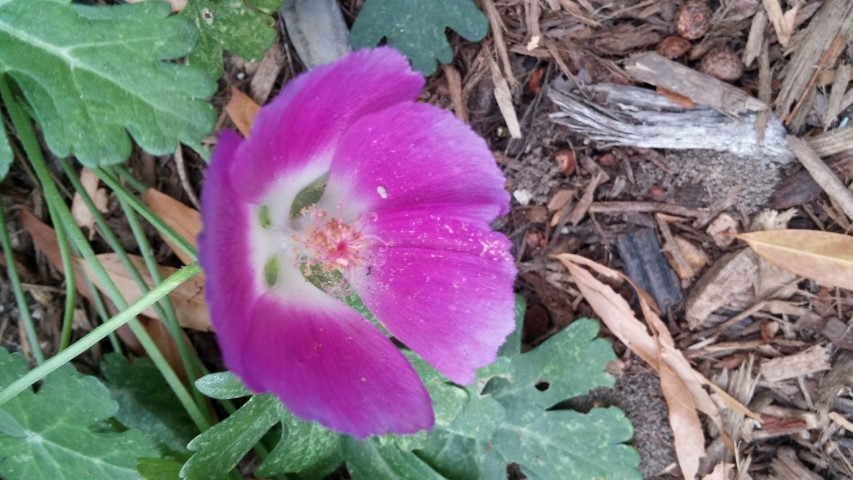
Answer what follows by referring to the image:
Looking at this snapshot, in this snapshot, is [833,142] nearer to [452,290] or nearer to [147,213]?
[452,290]

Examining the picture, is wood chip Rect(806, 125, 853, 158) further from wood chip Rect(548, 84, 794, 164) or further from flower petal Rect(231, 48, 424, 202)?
flower petal Rect(231, 48, 424, 202)

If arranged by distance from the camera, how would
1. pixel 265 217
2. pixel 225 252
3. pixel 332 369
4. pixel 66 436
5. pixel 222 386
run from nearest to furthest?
pixel 225 252
pixel 332 369
pixel 265 217
pixel 222 386
pixel 66 436

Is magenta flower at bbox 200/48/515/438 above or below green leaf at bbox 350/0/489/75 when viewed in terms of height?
below

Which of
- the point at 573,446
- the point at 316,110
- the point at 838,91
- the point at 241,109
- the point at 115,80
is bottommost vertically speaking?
the point at 573,446

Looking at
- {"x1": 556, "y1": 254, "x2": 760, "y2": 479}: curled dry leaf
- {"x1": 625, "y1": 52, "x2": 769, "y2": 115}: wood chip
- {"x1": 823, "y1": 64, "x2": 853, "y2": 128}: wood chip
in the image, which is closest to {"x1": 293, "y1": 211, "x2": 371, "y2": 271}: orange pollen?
{"x1": 556, "y1": 254, "x2": 760, "y2": 479}: curled dry leaf

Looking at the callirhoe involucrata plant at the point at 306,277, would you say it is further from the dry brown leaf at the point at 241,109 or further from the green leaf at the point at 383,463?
the dry brown leaf at the point at 241,109

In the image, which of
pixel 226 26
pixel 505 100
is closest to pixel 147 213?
pixel 226 26
